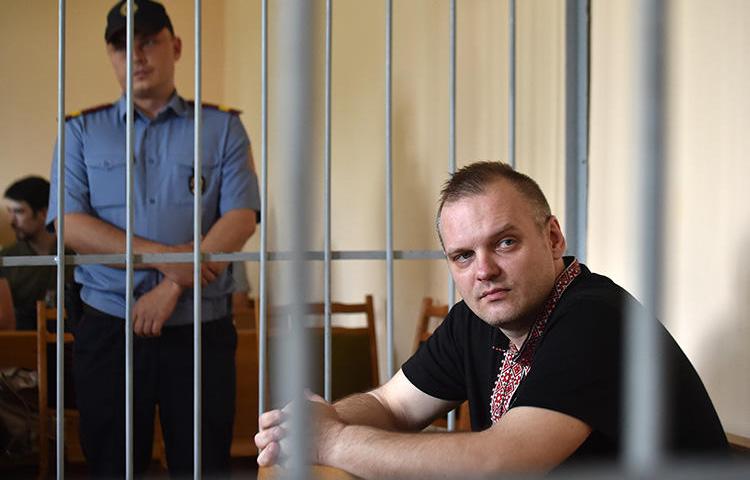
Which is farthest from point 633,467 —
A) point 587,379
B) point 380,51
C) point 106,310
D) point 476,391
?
point 380,51

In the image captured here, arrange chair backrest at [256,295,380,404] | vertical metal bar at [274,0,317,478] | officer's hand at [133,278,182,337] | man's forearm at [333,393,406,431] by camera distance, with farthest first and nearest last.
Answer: chair backrest at [256,295,380,404] → officer's hand at [133,278,182,337] → man's forearm at [333,393,406,431] → vertical metal bar at [274,0,317,478]

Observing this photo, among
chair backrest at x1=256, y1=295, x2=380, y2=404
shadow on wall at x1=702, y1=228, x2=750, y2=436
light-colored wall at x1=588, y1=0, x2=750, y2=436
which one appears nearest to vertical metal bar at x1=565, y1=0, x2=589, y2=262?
light-colored wall at x1=588, y1=0, x2=750, y2=436

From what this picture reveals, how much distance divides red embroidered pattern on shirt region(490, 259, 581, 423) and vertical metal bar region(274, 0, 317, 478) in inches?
50.8

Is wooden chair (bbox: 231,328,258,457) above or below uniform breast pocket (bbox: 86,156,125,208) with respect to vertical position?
below

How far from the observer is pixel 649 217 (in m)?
0.40

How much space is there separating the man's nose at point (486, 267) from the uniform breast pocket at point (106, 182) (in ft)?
3.67

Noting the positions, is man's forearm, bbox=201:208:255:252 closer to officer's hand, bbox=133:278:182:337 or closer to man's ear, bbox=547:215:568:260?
officer's hand, bbox=133:278:182:337

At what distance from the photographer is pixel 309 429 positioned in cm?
43

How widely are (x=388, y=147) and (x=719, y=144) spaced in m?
0.70

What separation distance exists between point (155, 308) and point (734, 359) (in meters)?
1.29

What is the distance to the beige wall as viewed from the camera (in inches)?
84.1

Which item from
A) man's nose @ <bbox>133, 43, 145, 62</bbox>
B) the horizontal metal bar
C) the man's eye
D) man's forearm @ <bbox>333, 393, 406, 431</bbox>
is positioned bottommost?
man's forearm @ <bbox>333, 393, 406, 431</bbox>

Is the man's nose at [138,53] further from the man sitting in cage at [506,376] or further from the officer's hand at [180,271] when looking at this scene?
the man sitting in cage at [506,376]

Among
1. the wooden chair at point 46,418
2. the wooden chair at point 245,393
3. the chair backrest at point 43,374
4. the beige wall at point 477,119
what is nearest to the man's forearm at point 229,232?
the beige wall at point 477,119
